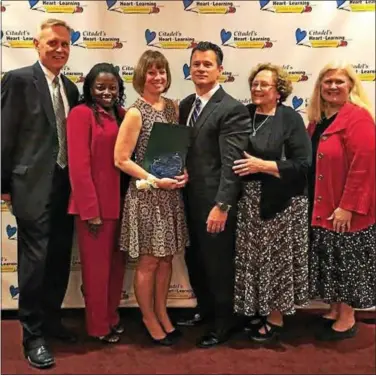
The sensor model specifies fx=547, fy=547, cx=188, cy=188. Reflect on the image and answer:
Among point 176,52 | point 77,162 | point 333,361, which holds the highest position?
point 176,52

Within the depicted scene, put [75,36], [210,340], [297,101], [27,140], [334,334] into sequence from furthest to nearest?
[297,101] < [75,36] < [334,334] < [210,340] < [27,140]

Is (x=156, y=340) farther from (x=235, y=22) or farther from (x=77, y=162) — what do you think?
(x=235, y=22)

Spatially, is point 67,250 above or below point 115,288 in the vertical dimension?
above

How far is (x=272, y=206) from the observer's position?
Answer: 2.60 metres

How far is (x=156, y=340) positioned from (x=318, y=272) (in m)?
0.88

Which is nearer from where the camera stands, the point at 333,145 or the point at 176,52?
the point at 333,145

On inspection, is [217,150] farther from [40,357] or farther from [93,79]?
[40,357]

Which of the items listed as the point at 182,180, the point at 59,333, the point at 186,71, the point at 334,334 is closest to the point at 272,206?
the point at 182,180

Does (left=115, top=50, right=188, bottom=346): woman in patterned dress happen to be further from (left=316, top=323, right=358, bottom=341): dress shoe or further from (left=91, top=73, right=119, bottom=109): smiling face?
(left=316, top=323, right=358, bottom=341): dress shoe

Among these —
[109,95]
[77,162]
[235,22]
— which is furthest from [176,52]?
[77,162]

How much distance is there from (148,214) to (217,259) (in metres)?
0.41

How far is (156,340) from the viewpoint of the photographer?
272 centimetres

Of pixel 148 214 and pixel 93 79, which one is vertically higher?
pixel 93 79

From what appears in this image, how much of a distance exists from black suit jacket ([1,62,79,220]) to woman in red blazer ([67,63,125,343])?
0.35 feet
